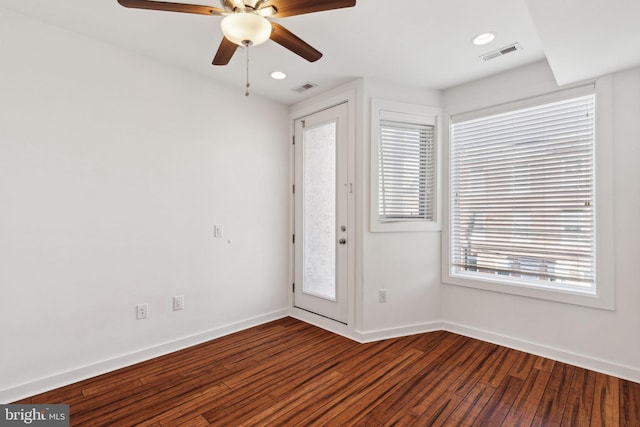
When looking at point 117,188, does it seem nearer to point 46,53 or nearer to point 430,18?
point 46,53

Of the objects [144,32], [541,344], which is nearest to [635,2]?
[541,344]

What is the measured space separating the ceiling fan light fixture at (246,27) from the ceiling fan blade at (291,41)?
0.10 metres

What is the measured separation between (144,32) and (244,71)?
2.83 feet

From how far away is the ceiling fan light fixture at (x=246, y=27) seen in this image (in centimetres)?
161

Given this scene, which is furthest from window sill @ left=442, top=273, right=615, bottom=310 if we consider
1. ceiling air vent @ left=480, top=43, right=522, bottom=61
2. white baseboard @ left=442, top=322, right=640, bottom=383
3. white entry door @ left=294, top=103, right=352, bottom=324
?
ceiling air vent @ left=480, top=43, right=522, bottom=61

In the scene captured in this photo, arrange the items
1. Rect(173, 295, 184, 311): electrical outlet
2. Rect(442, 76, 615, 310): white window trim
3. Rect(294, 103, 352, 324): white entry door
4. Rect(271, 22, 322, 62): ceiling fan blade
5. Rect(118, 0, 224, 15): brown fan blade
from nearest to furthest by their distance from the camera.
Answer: Rect(118, 0, 224, 15): brown fan blade
Rect(271, 22, 322, 62): ceiling fan blade
Rect(442, 76, 615, 310): white window trim
Rect(173, 295, 184, 311): electrical outlet
Rect(294, 103, 352, 324): white entry door

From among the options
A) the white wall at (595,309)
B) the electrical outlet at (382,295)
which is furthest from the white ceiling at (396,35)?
the electrical outlet at (382,295)

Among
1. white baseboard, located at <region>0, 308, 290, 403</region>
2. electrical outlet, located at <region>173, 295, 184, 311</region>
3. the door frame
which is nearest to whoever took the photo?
white baseboard, located at <region>0, 308, 290, 403</region>

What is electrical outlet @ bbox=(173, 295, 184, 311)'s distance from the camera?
2.92 m

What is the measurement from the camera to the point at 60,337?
2.31 m

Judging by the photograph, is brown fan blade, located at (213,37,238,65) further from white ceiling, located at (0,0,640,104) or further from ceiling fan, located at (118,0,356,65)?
white ceiling, located at (0,0,640,104)

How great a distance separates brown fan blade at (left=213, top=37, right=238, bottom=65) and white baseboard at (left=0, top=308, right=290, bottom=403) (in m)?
2.42

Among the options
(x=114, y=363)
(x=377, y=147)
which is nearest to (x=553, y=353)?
(x=377, y=147)

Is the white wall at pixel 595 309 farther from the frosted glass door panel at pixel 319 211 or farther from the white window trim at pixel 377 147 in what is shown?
the frosted glass door panel at pixel 319 211
